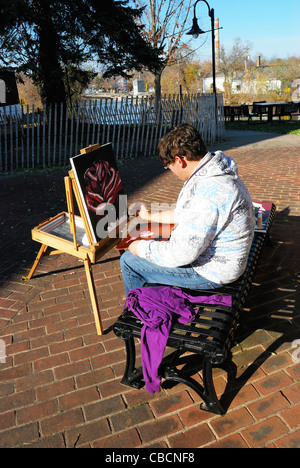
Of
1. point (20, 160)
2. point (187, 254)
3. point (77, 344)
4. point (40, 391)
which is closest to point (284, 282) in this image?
point (187, 254)

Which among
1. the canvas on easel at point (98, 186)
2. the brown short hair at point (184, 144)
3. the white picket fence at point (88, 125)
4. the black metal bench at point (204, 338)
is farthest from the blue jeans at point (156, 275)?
the white picket fence at point (88, 125)

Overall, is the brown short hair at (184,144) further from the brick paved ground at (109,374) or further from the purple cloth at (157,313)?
the brick paved ground at (109,374)

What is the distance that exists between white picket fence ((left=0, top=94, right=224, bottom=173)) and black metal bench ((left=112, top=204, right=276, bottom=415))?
8177 millimetres

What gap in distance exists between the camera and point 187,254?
7.11 ft

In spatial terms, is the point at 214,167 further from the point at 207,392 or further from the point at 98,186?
the point at 207,392

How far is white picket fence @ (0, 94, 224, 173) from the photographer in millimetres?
9867

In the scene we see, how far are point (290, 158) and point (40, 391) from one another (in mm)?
8667

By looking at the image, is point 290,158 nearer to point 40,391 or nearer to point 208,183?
point 208,183

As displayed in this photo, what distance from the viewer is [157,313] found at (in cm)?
220

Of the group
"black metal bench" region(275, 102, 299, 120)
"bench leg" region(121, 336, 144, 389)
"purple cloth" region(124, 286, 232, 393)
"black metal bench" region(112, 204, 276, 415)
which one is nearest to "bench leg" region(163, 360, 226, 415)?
"black metal bench" region(112, 204, 276, 415)

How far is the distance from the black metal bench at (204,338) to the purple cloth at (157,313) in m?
0.05

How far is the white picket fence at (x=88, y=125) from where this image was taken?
32.4 ft

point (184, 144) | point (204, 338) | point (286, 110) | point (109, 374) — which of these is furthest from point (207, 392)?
point (286, 110)

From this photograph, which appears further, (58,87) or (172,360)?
(58,87)
